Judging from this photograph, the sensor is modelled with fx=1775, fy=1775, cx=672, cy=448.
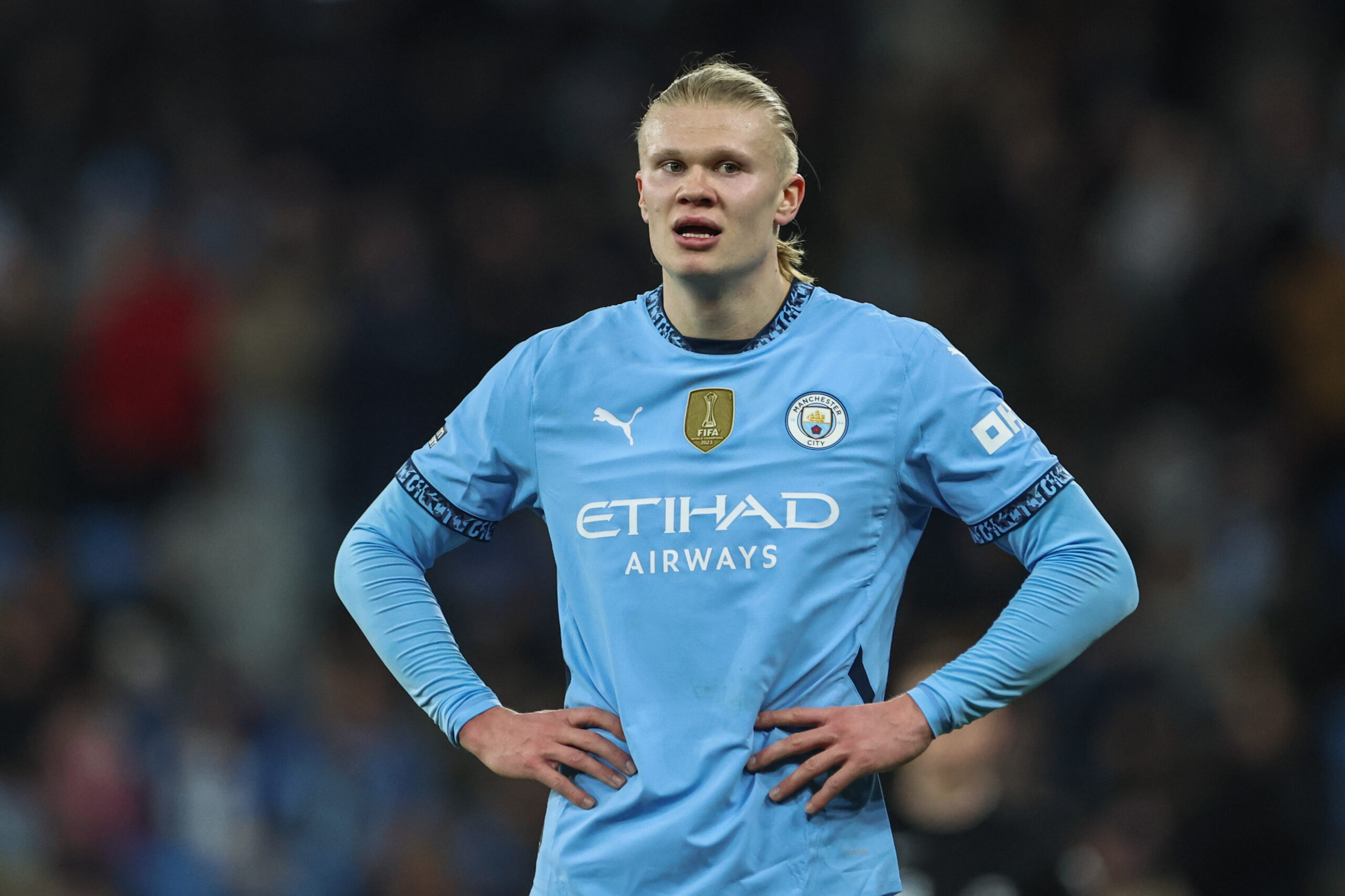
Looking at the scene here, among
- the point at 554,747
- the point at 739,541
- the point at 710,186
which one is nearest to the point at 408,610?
the point at 554,747

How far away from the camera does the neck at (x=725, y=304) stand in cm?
362

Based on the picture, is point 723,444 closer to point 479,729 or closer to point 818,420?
point 818,420

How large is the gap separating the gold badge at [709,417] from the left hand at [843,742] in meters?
0.55

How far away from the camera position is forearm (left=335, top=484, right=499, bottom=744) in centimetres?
368

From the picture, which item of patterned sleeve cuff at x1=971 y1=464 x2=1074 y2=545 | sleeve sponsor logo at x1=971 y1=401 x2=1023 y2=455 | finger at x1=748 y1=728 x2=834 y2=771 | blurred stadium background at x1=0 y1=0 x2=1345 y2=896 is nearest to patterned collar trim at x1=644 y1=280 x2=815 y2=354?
sleeve sponsor logo at x1=971 y1=401 x2=1023 y2=455

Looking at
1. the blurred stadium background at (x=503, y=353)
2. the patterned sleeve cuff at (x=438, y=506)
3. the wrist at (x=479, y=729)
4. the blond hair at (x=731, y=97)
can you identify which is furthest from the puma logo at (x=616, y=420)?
the blurred stadium background at (x=503, y=353)

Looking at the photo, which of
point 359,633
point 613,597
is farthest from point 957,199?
point 613,597

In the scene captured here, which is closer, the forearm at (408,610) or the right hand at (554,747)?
the right hand at (554,747)

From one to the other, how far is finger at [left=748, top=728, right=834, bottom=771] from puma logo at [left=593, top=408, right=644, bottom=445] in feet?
2.19

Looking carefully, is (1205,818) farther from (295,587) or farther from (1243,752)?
(295,587)

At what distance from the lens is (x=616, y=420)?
360cm

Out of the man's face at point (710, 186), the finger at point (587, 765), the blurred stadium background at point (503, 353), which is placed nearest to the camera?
the finger at point (587, 765)

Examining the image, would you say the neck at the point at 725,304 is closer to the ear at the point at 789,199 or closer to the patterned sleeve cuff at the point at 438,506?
the ear at the point at 789,199

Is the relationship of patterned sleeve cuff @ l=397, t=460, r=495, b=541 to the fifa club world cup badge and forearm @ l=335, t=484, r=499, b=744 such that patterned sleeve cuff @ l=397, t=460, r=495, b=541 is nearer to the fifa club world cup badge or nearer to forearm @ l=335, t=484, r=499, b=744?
forearm @ l=335, t=484, r=499, b=744
